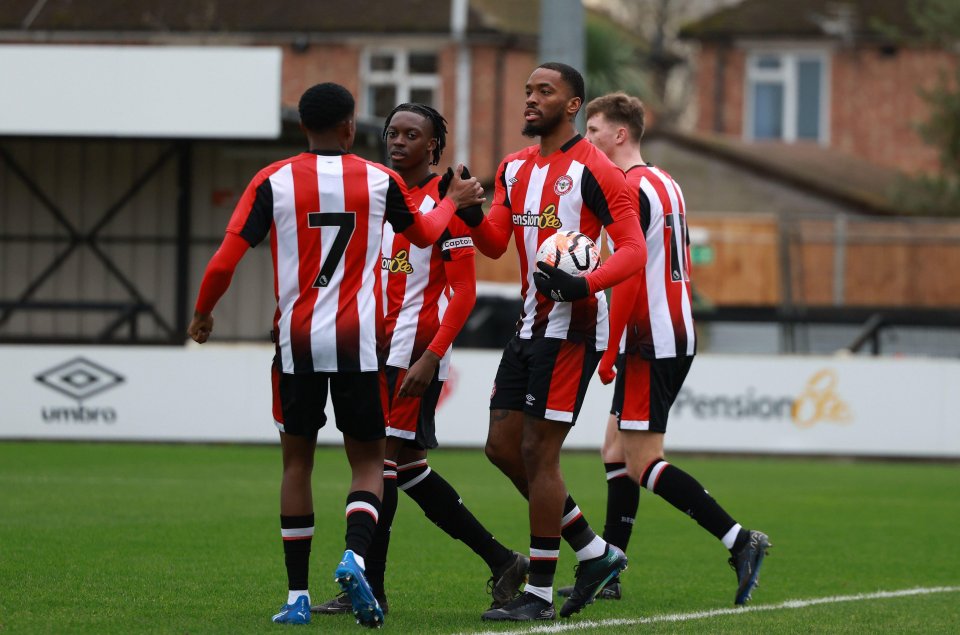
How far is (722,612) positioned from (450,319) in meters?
1.71

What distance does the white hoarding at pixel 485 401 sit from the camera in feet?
55.2

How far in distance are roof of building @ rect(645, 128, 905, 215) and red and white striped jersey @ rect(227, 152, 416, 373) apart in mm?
27267

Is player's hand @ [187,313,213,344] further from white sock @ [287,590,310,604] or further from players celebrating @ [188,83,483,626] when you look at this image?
white sock @ [287,590,310,604]

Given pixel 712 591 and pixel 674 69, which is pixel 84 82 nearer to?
pixel 712 591

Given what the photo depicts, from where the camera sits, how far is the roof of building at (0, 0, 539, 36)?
103 ft

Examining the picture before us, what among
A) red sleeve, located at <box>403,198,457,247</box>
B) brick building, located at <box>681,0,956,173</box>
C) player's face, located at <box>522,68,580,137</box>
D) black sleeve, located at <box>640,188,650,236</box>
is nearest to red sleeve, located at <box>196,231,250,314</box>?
red sleeve, located at <box>403,198,457,247</box>

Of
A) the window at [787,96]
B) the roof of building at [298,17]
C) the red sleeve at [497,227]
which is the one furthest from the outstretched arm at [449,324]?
the window at [787,96]

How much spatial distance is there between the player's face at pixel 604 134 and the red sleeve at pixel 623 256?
120 cm

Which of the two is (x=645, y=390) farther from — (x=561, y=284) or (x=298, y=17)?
(x=298, y=17)

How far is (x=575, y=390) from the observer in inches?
260

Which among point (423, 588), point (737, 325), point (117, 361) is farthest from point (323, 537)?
point (737, 325)

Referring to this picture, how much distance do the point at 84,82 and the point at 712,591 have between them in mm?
13023

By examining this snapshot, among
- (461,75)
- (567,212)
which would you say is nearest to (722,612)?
(567,212)

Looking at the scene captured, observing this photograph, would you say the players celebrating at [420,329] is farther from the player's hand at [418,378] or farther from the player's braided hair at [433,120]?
the player's hand at [418,378]
